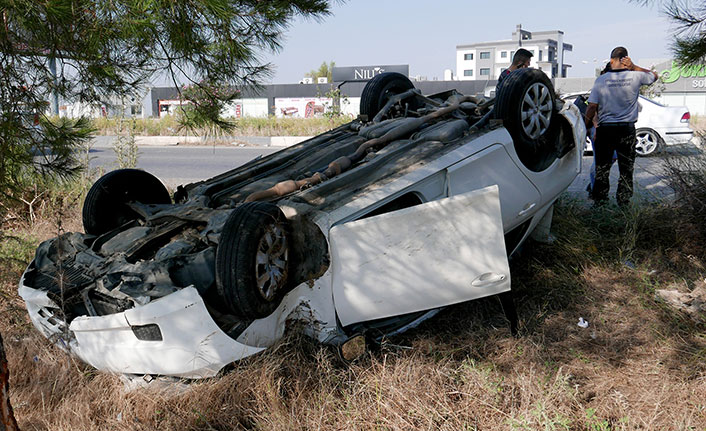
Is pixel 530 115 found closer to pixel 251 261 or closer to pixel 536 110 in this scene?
pixel 536 110

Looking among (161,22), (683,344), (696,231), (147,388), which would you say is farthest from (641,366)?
(161,22)

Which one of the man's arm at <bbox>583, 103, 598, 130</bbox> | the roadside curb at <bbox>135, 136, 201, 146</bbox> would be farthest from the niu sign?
the man's arm at <bbox>583, 103, 598, 130</bbox>

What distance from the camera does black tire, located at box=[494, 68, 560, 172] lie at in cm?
436

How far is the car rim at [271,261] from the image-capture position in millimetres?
3094

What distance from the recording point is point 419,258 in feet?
10.8

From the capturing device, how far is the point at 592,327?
400cm

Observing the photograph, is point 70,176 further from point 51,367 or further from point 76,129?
point 51,367

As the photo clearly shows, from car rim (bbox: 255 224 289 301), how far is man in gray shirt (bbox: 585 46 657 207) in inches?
158

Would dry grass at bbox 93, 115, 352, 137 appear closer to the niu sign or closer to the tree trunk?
the niu sign

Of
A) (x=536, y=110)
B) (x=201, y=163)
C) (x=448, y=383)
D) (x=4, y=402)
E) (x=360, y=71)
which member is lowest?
(x=448, y=383)

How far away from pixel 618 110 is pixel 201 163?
9763mm

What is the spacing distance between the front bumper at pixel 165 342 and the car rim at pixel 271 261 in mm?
307

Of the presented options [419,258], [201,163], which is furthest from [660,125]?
[201,163]

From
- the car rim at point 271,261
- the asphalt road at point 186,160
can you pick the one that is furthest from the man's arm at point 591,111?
the asphalt road at point 186,160
